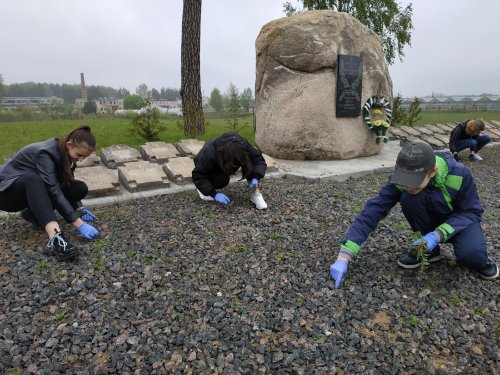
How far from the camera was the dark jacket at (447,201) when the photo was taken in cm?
257

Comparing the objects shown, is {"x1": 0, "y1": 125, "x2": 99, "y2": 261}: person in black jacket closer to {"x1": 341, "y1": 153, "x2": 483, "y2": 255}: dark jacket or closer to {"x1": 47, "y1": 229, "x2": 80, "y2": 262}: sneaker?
{"x1": 47, "y1": 229, "x2": 80, "y2": 262}: sneaker

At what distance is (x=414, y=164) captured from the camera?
95.0 inches

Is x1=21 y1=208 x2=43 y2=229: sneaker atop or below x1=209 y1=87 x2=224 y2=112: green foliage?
below

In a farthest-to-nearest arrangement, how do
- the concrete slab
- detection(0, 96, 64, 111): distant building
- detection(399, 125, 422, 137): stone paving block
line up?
detection(0, 96, 64, 111): distant building
detection(399, 125, 422, 137): stone paving block
the concrete slab

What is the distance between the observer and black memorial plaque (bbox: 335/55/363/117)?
21.7ft

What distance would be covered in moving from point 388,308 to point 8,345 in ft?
7.55

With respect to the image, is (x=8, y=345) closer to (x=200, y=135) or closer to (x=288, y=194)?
(x=288, y=194)

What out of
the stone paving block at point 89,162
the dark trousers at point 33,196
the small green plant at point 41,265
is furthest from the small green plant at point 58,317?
the stone paving block at point 89,162

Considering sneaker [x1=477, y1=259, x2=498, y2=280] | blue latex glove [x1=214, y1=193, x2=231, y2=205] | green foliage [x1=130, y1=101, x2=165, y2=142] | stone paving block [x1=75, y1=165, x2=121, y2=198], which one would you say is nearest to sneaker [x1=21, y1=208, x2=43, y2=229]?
stone paving block [x1=75, y1=165, x2=121, y2=198]

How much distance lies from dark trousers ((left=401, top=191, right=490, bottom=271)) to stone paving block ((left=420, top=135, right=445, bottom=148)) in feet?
22.9

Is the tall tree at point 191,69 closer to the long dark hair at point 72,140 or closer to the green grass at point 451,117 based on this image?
the long dark hair at point 72,140

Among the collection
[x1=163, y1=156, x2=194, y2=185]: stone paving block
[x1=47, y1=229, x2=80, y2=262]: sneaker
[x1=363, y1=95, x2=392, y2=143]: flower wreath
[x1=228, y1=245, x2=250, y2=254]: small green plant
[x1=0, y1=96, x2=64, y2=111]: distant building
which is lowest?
[x1=228, y1=245, x2=250, y2=254]: small green plant

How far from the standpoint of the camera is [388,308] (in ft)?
8.04

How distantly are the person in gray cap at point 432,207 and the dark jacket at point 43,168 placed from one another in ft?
7.79
